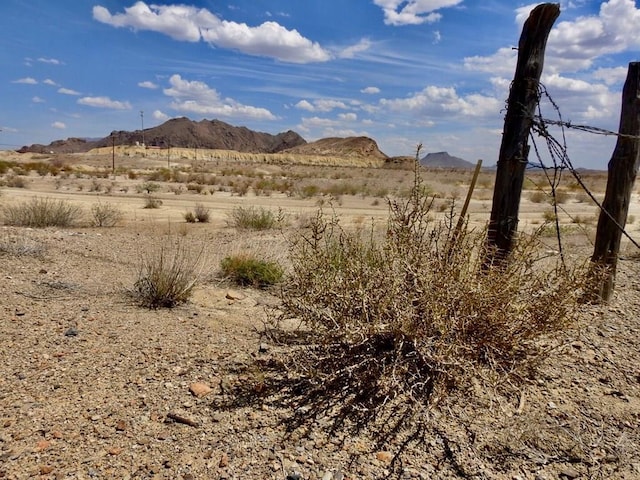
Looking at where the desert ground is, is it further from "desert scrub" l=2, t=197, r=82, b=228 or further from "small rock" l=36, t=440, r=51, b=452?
"desert scrub" l=2, t=197, r=82, b=228

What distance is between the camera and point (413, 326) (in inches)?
142

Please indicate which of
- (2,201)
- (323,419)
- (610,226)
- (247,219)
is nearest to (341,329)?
(323,419)

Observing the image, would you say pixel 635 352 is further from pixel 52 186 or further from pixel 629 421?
pixel 52 186

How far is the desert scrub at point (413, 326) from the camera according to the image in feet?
11.7

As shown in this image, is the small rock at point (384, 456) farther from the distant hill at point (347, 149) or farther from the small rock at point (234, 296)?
the distant hill at point (347, 149)

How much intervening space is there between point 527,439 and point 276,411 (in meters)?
1.60

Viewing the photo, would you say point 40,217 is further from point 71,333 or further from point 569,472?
point 569,472

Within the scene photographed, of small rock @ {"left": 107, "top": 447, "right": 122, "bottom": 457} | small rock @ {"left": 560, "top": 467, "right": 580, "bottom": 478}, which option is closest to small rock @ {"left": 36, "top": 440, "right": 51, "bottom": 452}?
small rock @ {"left": 107, "top": 447, "right": 122, "bottom": 457}

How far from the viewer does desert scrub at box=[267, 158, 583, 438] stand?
3574 mm

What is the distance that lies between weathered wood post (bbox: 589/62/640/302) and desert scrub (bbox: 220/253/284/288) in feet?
12.6

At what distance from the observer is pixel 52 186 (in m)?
29.8

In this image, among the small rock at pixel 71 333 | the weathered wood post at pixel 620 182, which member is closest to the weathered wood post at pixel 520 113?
the weathered wood post at pixel 620 182

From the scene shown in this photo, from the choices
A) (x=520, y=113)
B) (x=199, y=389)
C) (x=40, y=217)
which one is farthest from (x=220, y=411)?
(x=40, y=217)

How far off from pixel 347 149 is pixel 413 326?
483 ft
